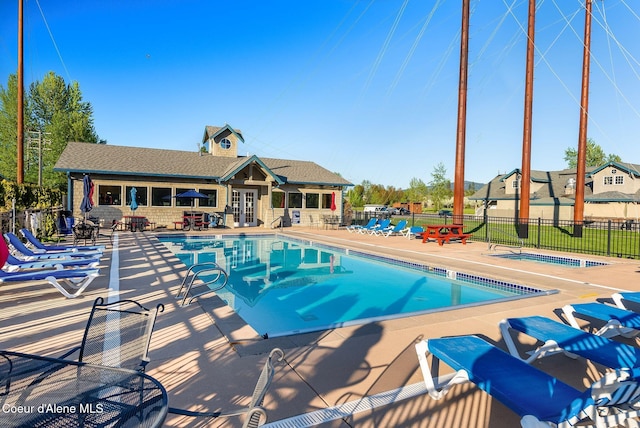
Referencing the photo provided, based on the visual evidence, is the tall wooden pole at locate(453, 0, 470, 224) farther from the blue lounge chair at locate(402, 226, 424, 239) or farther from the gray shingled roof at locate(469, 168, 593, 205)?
the gray shingled roof at locate(469, 168, 593, 205)

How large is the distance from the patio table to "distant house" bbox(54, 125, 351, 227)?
19.7m

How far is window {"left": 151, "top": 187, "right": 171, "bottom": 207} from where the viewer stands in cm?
2166

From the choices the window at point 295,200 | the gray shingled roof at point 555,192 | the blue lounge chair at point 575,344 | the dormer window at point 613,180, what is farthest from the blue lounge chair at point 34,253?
the dormer window at point 613,180

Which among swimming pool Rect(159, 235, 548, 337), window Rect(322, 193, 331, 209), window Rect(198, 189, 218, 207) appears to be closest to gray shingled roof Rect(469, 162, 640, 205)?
window Rect(322, 193, 331, 209)

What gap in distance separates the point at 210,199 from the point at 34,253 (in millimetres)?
15078

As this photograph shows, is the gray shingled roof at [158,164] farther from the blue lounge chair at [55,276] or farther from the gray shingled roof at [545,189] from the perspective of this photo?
the gray shingled roof at [545,189]

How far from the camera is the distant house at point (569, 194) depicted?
35037 millimetres

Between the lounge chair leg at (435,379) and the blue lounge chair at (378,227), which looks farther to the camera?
the blue lounge chair at (378,227)

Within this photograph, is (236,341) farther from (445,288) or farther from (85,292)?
(445,288)

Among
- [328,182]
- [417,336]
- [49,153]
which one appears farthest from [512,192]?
[49,153]

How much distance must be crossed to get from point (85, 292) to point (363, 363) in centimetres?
528

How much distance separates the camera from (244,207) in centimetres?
2408

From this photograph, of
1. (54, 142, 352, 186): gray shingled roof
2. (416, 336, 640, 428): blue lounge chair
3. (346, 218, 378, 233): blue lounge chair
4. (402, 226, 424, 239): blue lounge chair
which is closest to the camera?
(416, 336, 640, 428): blue lounge chair

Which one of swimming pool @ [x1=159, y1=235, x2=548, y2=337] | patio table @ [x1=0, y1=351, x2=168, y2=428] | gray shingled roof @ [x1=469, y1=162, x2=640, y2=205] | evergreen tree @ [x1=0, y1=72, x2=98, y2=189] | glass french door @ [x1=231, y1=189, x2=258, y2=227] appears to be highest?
evergreen tree @ [x1=0, y1=72, x2=98, y2=189]
